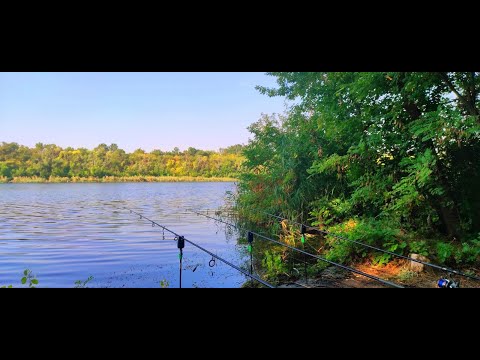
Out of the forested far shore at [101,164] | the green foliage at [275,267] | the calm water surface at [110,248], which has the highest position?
the forested far shore at [101,164]

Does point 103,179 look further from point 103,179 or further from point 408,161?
point 408,161

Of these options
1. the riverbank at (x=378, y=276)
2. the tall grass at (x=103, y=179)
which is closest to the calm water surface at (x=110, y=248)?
the riverbank at (x=378, y=276)

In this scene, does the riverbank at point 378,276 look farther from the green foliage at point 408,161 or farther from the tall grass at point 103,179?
the tall grass at point 103,179

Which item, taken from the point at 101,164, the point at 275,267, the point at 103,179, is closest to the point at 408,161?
the point at 275,267

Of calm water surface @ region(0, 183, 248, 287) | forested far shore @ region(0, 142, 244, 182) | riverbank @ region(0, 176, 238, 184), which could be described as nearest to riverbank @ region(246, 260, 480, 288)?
calm water surface @ region(0, 183, 248, 287)

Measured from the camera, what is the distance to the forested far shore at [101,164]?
2564 centimetres

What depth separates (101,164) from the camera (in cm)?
→ 2834

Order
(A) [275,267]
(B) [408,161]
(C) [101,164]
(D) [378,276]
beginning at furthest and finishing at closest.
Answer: (C) [101,164], (A) [275,267], (B) [408,161], (D) [378,276]

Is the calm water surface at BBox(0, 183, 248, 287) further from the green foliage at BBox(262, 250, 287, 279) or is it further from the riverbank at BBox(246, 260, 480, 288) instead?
the riverbank at BBox(246, 260, 480, 288)
